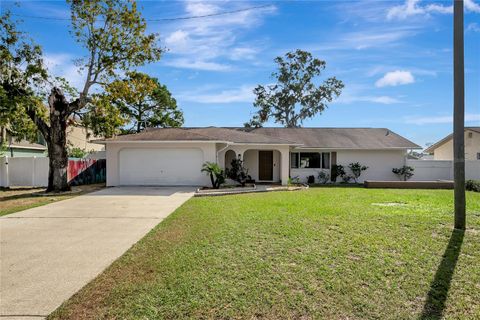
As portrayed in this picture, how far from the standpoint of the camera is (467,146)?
2503cm

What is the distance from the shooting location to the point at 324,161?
20250 millimetres

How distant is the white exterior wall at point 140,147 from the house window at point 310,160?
21.7 feet

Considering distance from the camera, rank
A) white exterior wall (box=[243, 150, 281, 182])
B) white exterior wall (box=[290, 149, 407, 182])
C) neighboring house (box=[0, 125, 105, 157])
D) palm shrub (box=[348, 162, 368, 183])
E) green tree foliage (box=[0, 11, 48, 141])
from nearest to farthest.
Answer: green tree foliage (box=[0, 11, 48, 141]) → white exterior wall (box=[243, 150, 281, 182]) → palm shrub (box=[348, 162, 368, 183]) → white exterior wall (box=[290, 149, 407, 182]) → neighboring house (box=[0, 125, 105, 157])

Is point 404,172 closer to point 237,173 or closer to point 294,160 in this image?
point 294,160

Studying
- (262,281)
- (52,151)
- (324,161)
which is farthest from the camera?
(324,161)

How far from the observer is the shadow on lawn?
3332mm

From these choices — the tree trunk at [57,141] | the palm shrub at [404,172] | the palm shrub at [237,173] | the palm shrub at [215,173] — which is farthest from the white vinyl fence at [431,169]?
the tree trunk at [57,141]

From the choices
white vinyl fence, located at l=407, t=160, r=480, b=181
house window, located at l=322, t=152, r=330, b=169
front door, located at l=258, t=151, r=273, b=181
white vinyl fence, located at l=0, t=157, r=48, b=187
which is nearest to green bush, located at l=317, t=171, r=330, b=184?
house window, located at l=322, t=152, r=330, b=169

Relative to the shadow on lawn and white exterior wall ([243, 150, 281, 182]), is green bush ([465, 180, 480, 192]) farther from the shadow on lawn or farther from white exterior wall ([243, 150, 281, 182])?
the shadow on lawn

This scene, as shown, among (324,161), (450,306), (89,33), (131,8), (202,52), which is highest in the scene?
(131,8)

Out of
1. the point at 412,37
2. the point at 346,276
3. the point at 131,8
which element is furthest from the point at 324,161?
the point at 346,276

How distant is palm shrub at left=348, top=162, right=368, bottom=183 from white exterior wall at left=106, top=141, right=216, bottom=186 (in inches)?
360

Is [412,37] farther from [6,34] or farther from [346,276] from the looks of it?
[6,34]

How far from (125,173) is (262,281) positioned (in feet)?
47.0
